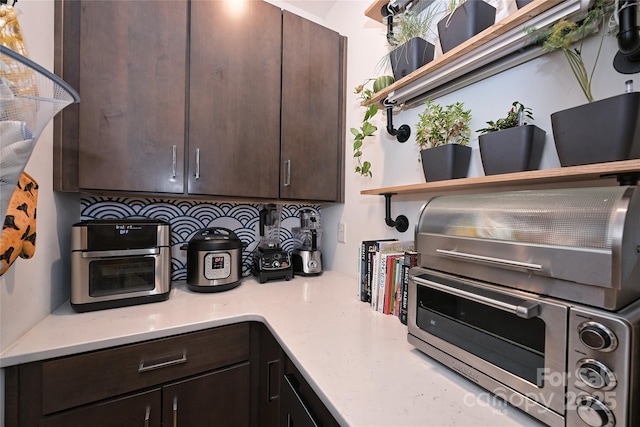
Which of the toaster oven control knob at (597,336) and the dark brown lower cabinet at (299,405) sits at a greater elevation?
the toaster oven control knob at (597,336)

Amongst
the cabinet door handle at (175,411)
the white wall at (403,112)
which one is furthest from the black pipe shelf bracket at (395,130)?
the cabinet door handle at (175,411)

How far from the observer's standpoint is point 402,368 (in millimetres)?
702

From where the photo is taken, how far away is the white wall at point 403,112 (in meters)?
0.75

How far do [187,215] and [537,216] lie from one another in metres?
1.62

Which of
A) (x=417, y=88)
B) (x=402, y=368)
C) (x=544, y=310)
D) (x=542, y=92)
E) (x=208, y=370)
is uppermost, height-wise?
(x=417, y=88)

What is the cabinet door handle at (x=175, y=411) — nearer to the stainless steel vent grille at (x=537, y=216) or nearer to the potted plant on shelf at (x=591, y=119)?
the stainless steel vent grille at (x=537, y=216)

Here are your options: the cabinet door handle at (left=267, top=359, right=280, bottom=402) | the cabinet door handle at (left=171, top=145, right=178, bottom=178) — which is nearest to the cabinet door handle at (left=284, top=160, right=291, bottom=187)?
the cabinet door handle at (left=171, top=145, right=178, bottom=178)

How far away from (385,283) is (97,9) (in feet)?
5.32

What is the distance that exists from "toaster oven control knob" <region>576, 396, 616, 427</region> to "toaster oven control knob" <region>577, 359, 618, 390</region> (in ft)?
0.09

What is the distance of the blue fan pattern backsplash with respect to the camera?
1.40m

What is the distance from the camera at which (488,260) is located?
62 cm

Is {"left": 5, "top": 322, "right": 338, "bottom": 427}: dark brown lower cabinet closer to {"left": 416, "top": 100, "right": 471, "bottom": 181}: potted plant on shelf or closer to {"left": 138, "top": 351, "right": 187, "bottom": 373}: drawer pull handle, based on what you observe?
{"left": 138, "top": 351, "right": 187, "bottom": 373}: drawer pull handle

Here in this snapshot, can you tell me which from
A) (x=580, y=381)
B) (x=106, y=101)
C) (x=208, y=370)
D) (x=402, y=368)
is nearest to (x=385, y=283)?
(x=402, y=368)

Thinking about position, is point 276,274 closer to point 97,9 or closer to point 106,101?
point 106,101
